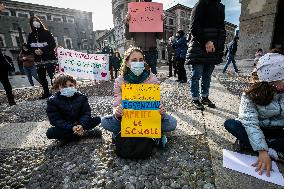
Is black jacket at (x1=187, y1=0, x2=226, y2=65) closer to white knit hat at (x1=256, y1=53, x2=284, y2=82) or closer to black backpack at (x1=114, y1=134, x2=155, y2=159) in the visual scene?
white knit hat at (x1=256, y1=53, x2=284, y2=82)

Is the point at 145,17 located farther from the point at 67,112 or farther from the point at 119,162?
the point at 119,162

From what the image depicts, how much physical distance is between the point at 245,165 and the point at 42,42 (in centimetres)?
515

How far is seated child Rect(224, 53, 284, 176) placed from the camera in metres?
1.86

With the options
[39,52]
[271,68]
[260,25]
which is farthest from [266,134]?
[260,25]

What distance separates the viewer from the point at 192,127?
2795 mm

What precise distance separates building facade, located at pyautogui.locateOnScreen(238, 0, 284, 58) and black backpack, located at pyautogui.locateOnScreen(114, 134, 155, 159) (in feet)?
46.6

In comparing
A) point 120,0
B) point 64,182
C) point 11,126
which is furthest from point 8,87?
point 120,0

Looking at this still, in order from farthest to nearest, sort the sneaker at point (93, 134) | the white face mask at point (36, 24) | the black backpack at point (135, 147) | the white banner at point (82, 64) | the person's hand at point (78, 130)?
the white banner at point (82, 64)
the white face mask at point (36, 24)
the sneaker at point (93, 134)
the person's hand at point (78, 130)
the black backpack at point (135, 147)

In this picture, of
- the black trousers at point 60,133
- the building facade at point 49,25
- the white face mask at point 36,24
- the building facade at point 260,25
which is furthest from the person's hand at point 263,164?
the building facade at point 49,25

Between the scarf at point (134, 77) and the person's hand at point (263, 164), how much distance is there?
1362mm

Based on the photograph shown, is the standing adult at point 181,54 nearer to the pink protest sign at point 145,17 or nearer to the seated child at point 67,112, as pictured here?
the pink protest sign at point 145,17

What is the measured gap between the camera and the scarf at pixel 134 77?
7.84 feet

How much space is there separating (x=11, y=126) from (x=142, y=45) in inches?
105

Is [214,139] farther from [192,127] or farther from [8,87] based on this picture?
[8,87]
